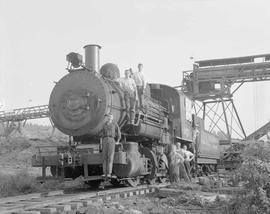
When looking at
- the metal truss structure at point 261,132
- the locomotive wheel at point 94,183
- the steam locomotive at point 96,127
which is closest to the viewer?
the steam locomotive at point 96,127

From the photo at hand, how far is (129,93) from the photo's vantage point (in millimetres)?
11719

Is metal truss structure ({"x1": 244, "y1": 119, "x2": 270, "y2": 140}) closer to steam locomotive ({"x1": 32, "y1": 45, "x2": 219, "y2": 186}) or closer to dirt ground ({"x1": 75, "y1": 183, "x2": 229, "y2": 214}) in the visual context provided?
steam locomotive ({"x1": 32, "y1": 45, "x2": 219, "y2": 186})

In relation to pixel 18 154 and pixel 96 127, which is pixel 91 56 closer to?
pixel 96 127

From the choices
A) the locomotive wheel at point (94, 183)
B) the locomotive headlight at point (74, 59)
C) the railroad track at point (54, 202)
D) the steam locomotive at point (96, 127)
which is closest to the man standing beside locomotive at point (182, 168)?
the steam locomotive at point (96, 127)

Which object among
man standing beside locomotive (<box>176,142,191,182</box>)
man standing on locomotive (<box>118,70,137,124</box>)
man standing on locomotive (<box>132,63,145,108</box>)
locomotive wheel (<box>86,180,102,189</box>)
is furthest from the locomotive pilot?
man standing beside locomotive (<box>176,142,191,182</box>)

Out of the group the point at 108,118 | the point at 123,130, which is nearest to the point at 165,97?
the point at 123,130

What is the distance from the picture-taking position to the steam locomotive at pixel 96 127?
10719 millimetres

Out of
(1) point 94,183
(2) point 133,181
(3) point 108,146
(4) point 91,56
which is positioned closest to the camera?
(3) point 108,146

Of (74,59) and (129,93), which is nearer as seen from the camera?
(74,59)

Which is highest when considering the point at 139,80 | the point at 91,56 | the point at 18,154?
the point at 91,56

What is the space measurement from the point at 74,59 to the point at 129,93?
1.78m

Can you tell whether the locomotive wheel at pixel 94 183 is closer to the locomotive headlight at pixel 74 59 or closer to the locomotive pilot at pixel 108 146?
the locomotive pilot at pixel 108 146

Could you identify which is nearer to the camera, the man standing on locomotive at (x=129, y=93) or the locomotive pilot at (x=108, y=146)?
the locomotive pilot at (x=108, y=146)

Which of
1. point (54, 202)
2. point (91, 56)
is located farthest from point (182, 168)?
point (54, 202)
